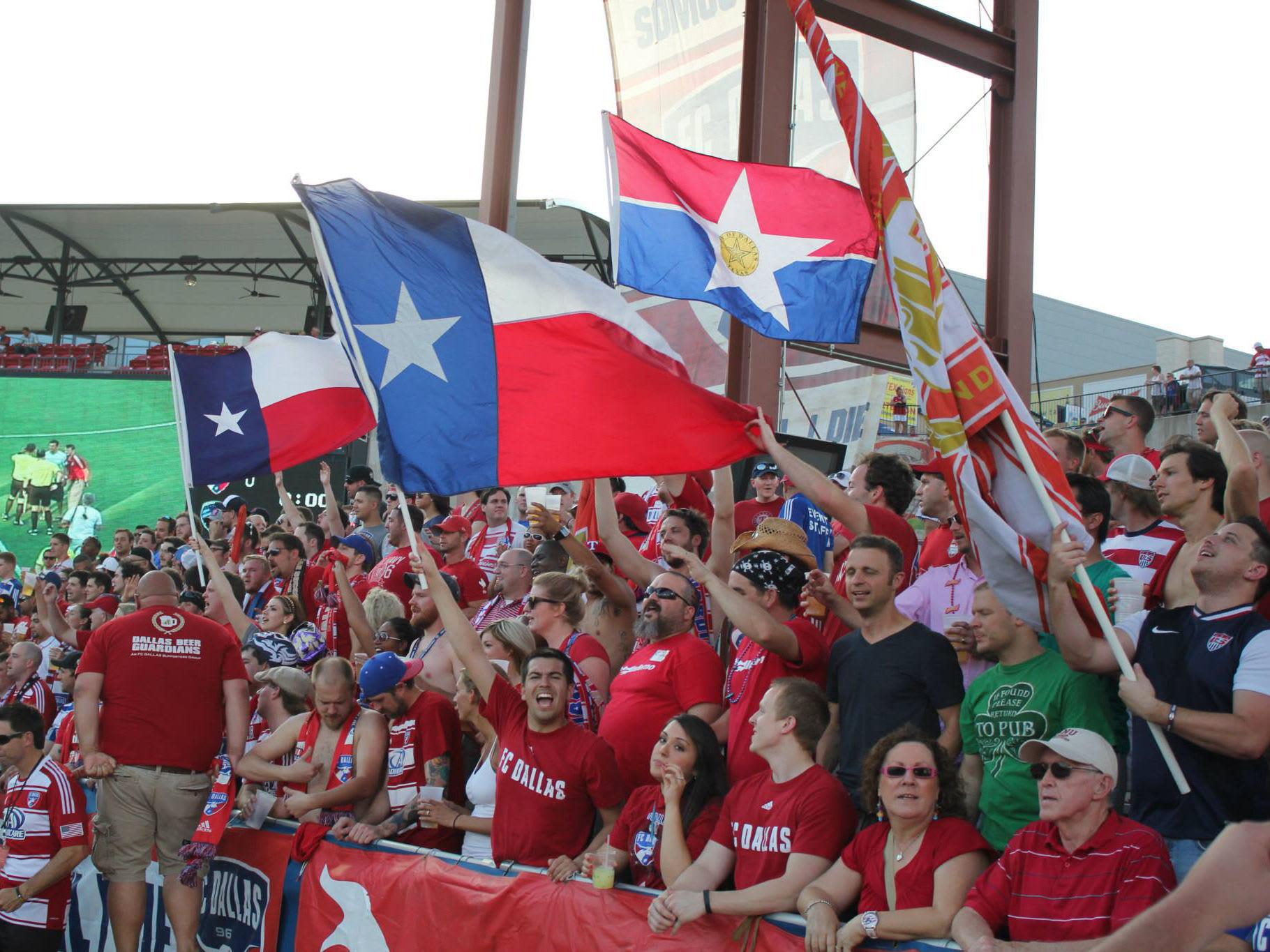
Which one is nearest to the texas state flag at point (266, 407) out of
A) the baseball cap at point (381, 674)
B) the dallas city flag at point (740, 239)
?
the baseball cap at point (381, 674)

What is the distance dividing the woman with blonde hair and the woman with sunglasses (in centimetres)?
220

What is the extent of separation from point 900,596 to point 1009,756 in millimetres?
1619

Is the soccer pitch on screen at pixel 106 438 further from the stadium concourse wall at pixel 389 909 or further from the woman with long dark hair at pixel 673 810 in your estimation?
the woman with long dark hair at pixel 673 810

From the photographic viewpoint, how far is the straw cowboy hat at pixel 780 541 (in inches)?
226

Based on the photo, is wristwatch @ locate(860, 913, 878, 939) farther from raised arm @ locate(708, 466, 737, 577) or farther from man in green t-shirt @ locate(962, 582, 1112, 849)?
raised arm @ locate(708, 466, 737, 577)

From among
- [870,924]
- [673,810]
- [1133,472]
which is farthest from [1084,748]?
[1133,472]

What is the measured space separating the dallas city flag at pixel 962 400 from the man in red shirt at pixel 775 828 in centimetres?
93

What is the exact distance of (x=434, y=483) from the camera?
17.2 feet

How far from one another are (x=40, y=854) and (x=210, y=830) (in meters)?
0.94

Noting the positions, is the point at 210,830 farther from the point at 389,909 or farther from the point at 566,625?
the point at 566,625

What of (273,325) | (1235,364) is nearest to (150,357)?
(273,325)

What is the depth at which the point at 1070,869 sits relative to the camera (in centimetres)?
389

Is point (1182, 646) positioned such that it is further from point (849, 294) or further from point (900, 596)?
point (849, 294)

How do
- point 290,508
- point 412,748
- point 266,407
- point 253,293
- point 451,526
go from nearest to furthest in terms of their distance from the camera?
point 412,748 < point 266,407 < point 451,526 < point 290,508 < point 253,293
